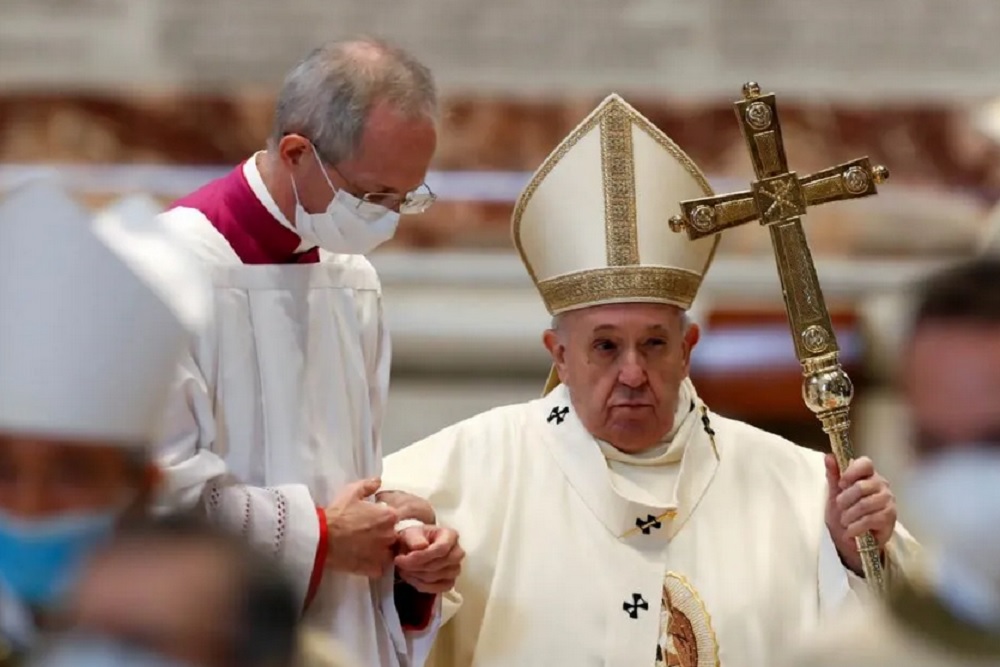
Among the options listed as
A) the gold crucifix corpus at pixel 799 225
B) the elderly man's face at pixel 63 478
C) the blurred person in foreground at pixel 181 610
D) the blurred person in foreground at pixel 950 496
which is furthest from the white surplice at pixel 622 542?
the blurred person in foreground at pixel 181 610

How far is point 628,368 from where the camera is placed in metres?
4.83

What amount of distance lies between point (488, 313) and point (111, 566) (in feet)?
19.5

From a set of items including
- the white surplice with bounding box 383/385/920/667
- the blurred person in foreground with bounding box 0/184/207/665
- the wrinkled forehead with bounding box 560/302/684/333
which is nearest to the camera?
the blurred person in foreground with bounding box 0/184/207/665

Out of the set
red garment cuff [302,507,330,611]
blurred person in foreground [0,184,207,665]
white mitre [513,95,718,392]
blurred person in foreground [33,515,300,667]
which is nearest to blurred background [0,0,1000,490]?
white mitre [513,95,718,392]

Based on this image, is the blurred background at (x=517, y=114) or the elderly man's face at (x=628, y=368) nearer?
the elderly man's face at (x=628, y=368)

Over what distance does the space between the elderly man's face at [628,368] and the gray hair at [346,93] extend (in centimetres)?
77

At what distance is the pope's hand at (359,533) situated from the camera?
14.1 ft

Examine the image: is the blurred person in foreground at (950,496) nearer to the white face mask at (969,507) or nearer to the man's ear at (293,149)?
the white face mask at (969,507)

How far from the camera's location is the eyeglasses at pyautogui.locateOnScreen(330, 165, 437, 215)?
14.5 feet

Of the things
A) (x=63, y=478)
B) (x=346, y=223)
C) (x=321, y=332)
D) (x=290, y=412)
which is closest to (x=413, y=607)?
(x=290, y=412)

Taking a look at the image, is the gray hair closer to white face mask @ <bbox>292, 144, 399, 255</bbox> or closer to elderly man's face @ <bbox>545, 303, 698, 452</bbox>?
white face mask @ <bbox>292, 144, 399, 255</bbox>

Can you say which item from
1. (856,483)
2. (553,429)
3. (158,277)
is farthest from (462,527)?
(158,277)

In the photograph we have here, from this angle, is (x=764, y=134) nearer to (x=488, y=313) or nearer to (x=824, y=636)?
(x=824, y=636)

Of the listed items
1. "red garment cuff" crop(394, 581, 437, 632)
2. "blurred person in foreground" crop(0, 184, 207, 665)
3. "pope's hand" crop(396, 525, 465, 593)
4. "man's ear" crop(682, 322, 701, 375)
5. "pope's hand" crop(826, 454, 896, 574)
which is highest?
"man's ear" crop(682, 322, 701, 375)
